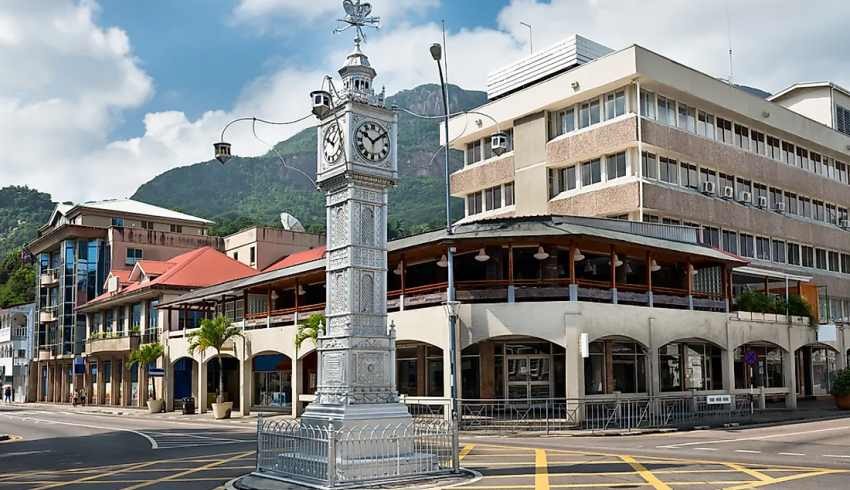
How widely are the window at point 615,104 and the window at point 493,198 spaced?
10.2 metres

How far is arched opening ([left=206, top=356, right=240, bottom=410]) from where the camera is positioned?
2018 inches

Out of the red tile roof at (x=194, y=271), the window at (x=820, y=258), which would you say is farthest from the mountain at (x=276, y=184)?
the window at (x=820, y=258)

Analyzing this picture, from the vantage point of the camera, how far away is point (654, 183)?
151 ft

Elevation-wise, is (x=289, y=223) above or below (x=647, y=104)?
below

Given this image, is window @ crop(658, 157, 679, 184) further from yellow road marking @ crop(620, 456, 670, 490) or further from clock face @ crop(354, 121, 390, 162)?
clock face @ crop(354, 121, 390, 162)

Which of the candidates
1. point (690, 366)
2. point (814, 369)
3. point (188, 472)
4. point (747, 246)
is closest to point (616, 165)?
point (747, 246)

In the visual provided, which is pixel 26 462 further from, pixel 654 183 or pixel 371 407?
pixel 654 183

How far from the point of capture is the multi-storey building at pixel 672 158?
46.3 meters

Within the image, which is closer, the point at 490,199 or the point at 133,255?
the point at 490,199

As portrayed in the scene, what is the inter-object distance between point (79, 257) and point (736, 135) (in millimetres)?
51870

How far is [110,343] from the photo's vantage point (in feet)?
201

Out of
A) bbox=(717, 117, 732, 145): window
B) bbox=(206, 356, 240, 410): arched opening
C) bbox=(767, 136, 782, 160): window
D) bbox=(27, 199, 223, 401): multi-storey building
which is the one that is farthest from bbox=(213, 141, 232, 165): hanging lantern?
bbox=(27, 199, 223, 401): multi-storey building

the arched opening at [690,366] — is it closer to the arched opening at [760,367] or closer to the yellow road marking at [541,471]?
the arched opening at [760,367]

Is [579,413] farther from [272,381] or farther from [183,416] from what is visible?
[183,416]
